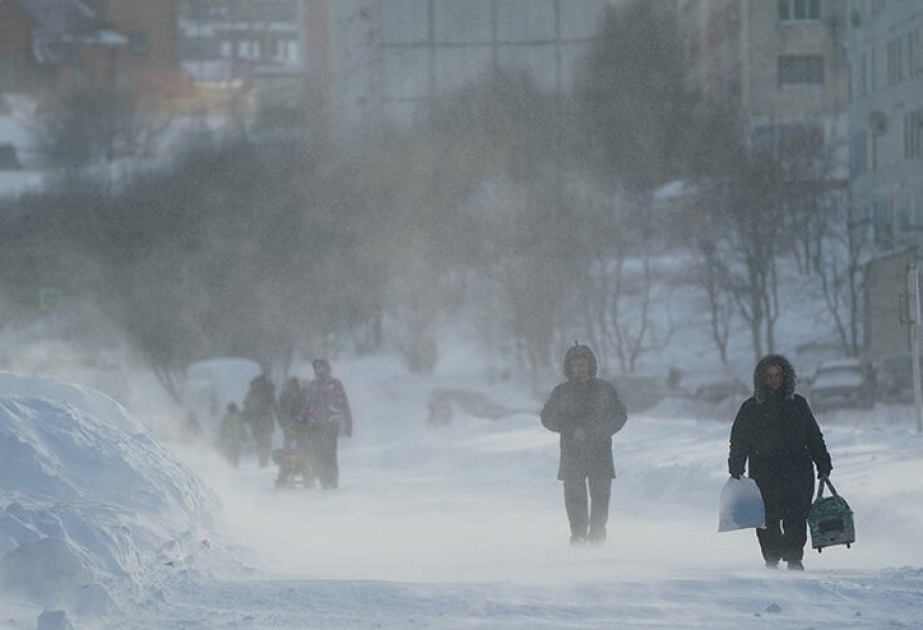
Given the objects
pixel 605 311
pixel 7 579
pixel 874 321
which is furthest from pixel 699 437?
pixel 605 311

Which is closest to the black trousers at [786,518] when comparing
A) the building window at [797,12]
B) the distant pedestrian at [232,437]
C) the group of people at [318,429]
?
the group of people at [318,429]

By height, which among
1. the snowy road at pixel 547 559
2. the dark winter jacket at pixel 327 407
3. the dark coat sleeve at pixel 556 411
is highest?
the dark winter jacket at pixel 327 407

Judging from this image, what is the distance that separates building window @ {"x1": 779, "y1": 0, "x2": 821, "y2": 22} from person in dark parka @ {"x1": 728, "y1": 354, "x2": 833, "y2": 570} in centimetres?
6590

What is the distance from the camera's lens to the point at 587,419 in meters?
15.5

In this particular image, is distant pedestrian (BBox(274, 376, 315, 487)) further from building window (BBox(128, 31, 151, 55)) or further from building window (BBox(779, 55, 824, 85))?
building window (BBox(128, 31, 151, 55))

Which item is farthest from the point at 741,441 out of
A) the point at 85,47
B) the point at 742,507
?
the point at 85,47

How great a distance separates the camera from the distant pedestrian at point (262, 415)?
1395 inches

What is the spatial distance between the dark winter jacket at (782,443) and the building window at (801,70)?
210 feet

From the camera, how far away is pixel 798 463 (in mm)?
13031

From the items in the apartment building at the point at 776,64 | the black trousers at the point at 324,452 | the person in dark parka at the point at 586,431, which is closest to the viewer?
the person in dark parka at the point at 586,431

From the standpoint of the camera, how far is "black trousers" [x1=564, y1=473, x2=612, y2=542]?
1553 centimetres

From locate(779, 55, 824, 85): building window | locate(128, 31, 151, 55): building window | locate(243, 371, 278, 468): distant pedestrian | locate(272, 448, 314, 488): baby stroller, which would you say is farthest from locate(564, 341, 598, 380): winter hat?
locate(128, 31, 151, 55): building window

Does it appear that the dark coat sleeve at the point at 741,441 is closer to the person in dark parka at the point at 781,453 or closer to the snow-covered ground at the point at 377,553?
the person in dark parka at the point at 781,453

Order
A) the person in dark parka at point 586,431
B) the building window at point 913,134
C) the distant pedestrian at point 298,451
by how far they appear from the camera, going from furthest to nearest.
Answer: the building window at point 913,134, the distant pedestrian at point 298,451, the person in dark parka at point 586,431
